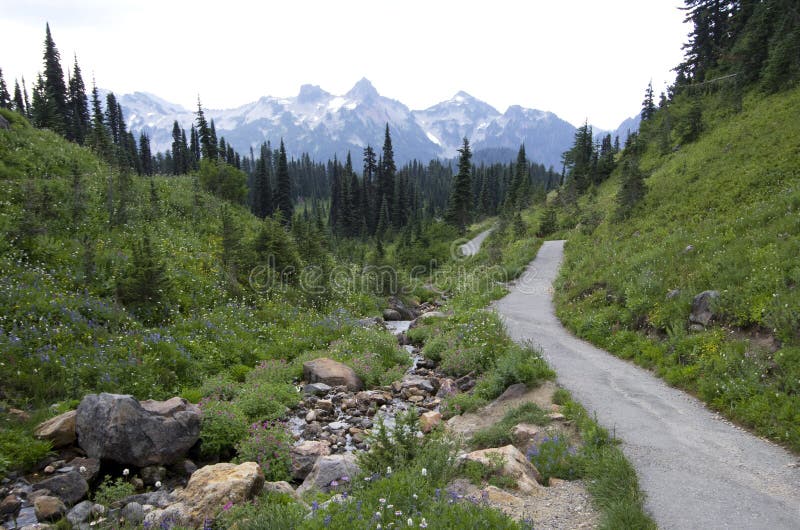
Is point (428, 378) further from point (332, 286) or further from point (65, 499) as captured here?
point (332, 286)

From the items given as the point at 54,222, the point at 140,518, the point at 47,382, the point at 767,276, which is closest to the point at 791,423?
the point at 767,276

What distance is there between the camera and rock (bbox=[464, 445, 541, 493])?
6426 mm

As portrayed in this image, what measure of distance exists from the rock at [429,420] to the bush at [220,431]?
13.4ft

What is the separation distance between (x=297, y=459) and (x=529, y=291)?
1888 cm

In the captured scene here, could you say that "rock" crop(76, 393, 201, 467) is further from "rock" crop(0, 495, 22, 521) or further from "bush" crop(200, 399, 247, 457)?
"rock" crop(0, 495, 22, 521)

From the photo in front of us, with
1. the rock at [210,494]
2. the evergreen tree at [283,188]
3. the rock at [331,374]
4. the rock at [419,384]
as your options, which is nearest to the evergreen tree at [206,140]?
the evergreen tree at [283,188]

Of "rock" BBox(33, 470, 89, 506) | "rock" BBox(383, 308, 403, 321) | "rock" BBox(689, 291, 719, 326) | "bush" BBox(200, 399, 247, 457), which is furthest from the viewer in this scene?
"rock" BBox(383, 308, 403, 321)

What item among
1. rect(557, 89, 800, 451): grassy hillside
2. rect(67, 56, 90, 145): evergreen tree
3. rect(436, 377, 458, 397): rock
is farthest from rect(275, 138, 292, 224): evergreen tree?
rect(436, 377, 458, 397): rock

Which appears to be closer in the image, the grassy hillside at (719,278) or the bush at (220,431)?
the bush at (220,431)

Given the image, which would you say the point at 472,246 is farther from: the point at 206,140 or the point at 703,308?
the point at 206,140

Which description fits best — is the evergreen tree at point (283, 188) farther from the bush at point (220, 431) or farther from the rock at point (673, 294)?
the rock at point (673, 294)

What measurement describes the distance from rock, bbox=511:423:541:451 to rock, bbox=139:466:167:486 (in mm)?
6924

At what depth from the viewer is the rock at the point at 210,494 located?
19.4 feet

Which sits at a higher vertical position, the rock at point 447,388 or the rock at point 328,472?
the rock at point 328,472
